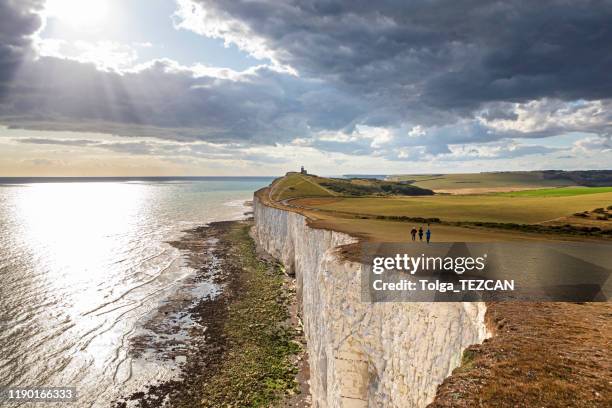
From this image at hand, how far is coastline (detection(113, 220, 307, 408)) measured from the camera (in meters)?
23.1

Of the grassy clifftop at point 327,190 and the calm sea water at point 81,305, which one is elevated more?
the grassy clifftop at point 327,190

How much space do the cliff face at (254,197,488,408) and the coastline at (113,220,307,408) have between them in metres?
3.50

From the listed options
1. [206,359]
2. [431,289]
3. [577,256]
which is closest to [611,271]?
[577,256]

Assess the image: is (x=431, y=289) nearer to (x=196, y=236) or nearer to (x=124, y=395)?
(x=124, y=395)

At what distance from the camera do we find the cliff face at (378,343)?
13.1 metres

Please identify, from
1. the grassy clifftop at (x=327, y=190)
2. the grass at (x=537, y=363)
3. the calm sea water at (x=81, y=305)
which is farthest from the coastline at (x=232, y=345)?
the grassy clifftop at (x=327, y=190)

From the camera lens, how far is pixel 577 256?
19688 mm

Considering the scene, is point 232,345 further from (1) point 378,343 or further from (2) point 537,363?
(2) point 537,363

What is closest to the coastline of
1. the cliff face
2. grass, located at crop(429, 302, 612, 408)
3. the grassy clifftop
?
the cliff face

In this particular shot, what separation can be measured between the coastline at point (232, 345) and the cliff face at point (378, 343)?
11.5ft

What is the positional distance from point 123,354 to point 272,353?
12709 millimetres

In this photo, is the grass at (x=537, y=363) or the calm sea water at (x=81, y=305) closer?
the grass at (x=537, y=363)

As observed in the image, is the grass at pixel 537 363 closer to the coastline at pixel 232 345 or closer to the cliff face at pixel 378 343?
the cliff face at pixel 378 343

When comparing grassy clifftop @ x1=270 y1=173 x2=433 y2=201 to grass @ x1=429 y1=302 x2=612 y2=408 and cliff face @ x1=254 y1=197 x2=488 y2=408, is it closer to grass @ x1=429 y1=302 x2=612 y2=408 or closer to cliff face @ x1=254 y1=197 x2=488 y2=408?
cliff face @ x1=254 y1=197 x2=488 y2=408
